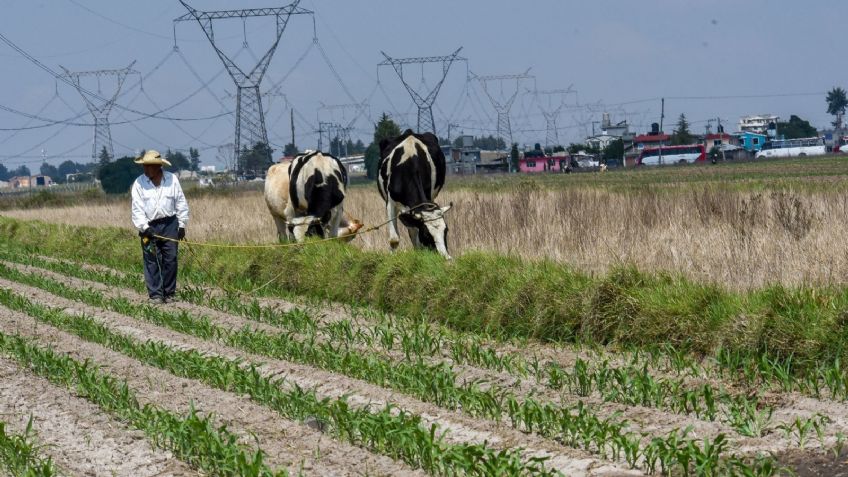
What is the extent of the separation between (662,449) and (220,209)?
91.8 ft

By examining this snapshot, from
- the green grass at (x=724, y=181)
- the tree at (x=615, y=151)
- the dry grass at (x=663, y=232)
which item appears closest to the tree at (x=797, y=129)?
the tree at (x=615, y=151)

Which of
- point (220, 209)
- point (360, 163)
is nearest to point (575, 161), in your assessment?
point (360, 163)

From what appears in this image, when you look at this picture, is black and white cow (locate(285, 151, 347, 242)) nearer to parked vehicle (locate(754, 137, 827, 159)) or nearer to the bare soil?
the bare soil

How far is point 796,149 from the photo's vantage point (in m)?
100

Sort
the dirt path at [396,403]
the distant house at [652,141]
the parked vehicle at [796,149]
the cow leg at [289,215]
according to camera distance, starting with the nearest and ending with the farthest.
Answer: the dirt path at [396,403] → the cow leg at [289,215] → the parked vehicle at [796,149] → the distant house at [652,141]

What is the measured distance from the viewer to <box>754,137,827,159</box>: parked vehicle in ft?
315

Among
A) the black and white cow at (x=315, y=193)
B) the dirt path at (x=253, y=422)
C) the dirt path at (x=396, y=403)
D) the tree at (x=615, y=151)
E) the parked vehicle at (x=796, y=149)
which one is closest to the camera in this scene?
the dirt path at (x=396, y=403)

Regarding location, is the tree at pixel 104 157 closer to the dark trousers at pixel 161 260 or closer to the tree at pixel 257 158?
the tree at pixel 257 158

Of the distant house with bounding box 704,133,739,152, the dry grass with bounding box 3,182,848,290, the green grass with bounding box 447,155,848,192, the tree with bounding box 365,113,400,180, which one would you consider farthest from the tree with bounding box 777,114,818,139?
the dry grass with bounding box 3,182,848,290

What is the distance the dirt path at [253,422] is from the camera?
6.57 meters

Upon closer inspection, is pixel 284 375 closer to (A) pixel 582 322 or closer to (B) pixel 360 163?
(A) pixel 582 322

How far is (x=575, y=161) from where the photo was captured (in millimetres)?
108688

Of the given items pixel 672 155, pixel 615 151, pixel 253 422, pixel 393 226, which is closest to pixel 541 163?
pixel 615 151

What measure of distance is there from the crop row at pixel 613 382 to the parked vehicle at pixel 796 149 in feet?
282
